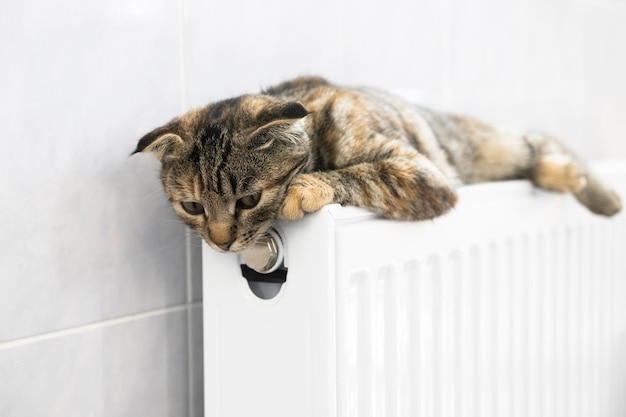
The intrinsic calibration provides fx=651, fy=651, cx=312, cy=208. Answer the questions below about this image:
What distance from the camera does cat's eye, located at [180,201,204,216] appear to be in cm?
82

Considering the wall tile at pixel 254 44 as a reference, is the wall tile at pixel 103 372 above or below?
below

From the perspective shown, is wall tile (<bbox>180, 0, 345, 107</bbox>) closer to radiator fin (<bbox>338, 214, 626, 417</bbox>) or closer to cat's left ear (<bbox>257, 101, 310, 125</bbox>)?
cat's left ear (<bbox>257, 101, 310, 125</bbox>)

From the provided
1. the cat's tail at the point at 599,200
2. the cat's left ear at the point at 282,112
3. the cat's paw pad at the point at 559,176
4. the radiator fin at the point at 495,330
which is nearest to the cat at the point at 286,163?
the cat's left ear at the point at 282,112

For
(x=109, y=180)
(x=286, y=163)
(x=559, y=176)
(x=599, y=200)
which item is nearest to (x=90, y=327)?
(x=109, y=180)

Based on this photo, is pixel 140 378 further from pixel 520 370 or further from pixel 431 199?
pixel 520 370

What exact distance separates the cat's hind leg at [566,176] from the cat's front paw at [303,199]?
0.55 meters

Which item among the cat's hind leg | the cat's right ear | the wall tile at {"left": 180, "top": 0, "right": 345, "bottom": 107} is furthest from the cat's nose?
the cat's hind leg

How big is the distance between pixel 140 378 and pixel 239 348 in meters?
0.17

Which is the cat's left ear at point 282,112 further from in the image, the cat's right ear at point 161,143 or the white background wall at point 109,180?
the white background wall at point 109,180

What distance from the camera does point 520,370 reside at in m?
1.06

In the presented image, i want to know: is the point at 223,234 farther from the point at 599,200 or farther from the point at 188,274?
the point at 599,200

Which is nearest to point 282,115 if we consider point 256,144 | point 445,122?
point 256,144

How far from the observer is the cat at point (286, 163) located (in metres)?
0.77

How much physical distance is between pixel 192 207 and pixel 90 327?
0.20m
